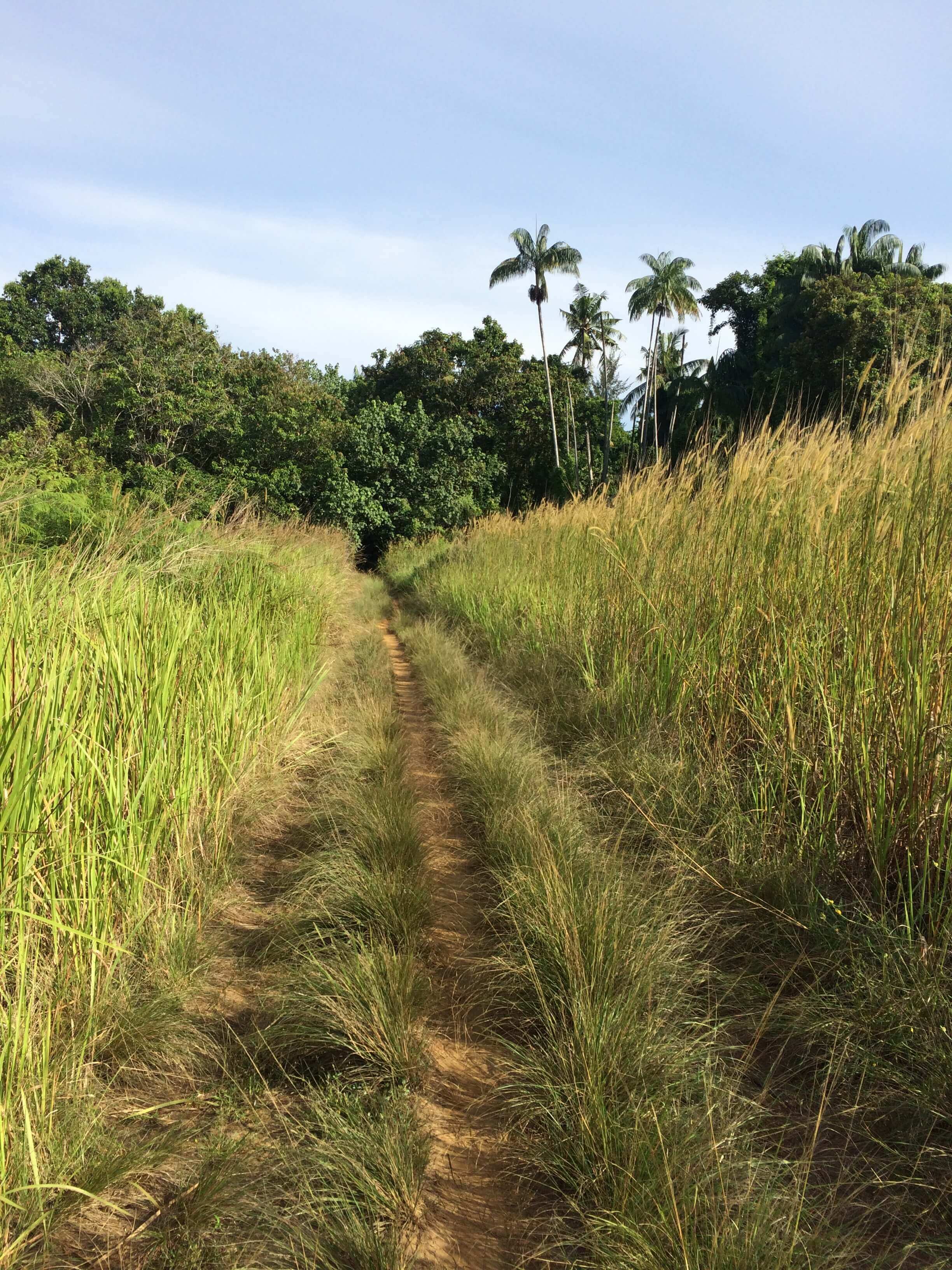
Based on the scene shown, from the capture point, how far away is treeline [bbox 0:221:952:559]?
18.5 metres

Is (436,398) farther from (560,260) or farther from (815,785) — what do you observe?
(815,785)

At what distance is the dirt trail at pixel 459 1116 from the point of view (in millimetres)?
1655

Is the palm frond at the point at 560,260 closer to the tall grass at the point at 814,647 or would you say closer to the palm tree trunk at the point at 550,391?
the palm tree trunk at the point at 550,391

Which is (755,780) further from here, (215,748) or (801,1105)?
(215,748)

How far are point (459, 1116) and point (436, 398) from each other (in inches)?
1139

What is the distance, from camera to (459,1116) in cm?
204

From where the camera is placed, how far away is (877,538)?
281 centimetres

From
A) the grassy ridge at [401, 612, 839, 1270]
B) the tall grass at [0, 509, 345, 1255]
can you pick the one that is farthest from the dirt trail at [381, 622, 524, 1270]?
the tall grass at [0, 509, 345, 1255]

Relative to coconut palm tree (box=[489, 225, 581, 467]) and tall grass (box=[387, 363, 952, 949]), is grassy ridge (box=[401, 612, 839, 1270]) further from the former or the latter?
coconut palm tree (box=[489, 225, 581, 467])

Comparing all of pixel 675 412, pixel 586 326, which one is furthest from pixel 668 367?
pixel 675 412

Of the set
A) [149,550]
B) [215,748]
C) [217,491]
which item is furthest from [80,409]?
[215,748]

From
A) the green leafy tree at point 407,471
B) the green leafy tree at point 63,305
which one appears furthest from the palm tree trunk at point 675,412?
the green leafy tree at point 63,305

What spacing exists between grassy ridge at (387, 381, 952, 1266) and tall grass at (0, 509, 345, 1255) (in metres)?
1.75

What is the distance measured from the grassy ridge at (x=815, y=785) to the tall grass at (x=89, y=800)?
5.74 feet
